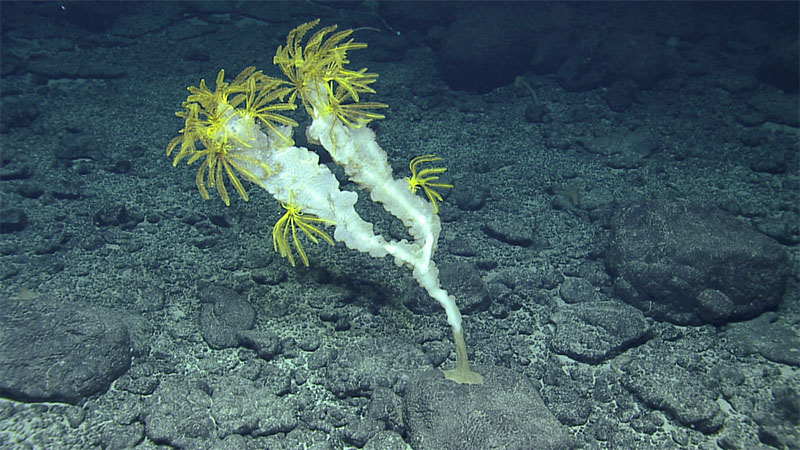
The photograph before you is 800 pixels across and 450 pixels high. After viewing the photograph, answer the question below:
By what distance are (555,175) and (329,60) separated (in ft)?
12.5

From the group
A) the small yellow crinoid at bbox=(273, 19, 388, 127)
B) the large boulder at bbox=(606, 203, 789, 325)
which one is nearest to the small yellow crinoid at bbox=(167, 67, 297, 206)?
the small yellow crinoid at bbox=(273, 19, 388, 127)

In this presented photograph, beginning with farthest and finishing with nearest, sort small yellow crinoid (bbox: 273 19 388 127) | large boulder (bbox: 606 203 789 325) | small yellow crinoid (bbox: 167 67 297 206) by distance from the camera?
large boulder (bbox: 606 203 789 325)
small yellow crinoid (bbox: 273 19 388 127)
small yellow crinoid (bbox: 167 67 297 206)

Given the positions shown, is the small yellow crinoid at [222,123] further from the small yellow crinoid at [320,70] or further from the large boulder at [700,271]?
the large boulder at [700,271]

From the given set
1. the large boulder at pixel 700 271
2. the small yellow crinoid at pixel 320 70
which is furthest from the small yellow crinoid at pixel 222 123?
the large boulder at pixel 700 271

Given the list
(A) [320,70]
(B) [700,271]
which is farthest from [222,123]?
(B) [700,271]

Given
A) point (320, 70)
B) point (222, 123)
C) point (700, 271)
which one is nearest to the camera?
point (222, 123)

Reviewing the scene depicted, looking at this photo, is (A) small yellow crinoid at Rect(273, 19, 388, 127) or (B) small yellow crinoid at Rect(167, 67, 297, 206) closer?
(B) small yellow crinoid at Rect(167, 67, 297, 206)

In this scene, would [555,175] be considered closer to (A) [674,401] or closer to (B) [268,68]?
(A) [674,401]

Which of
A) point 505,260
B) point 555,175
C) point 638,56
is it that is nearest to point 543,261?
point 505,260

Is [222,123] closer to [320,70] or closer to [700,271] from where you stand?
[320,70]

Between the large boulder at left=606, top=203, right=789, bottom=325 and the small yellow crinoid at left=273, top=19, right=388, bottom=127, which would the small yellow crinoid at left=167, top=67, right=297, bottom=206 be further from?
the large boulder at left=606, top=203, right=789, bottom=325

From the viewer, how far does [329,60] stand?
3996mm

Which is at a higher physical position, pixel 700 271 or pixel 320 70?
pixel 320 70

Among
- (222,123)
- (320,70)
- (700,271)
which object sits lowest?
(700,271)
